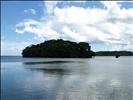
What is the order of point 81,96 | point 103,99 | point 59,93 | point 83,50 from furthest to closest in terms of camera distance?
1. point 83,50
2. point 59,93
3. point 81,96
4. point 103,99

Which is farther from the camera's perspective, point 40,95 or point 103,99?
point 40,95

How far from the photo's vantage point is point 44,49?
7859 inches

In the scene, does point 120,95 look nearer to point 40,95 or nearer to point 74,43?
point 40,95

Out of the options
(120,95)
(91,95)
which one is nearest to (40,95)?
(91,95)

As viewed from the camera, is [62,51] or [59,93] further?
[62,51]

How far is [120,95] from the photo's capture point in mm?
24953

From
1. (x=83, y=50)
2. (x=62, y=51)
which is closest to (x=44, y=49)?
(x=62, y=51)

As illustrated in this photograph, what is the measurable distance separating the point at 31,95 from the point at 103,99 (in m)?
6.10

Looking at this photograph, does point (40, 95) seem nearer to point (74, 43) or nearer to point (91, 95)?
point (91, 95)

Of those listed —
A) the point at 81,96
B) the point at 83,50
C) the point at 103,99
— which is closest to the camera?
the point at 103,99

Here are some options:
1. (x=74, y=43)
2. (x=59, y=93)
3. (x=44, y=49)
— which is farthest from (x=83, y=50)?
(x=59, y=93)

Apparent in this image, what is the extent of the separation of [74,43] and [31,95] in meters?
175

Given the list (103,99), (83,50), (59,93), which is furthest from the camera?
(83,50)

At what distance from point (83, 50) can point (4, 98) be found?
565 ft
